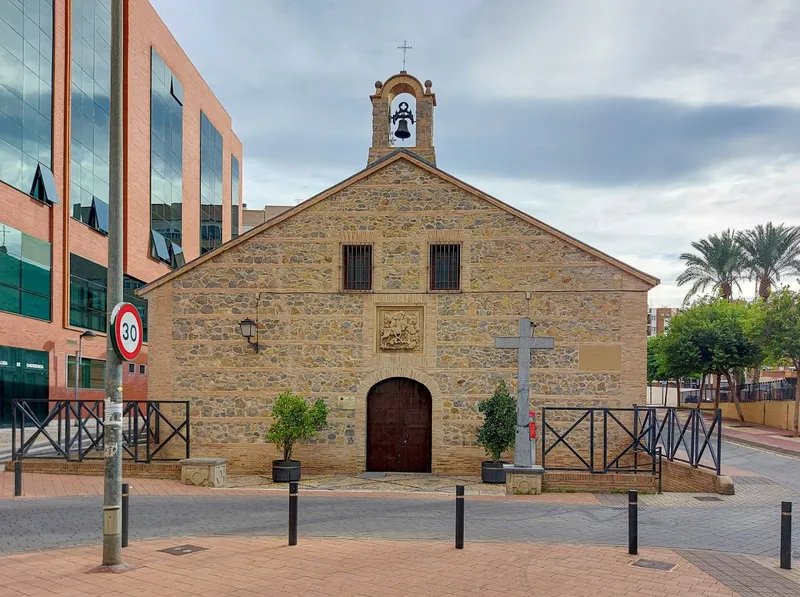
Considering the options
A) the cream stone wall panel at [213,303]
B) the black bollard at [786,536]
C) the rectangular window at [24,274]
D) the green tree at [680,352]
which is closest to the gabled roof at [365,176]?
the cream stone wall panel at [213,303]

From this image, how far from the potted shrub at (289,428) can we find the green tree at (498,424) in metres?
3.85

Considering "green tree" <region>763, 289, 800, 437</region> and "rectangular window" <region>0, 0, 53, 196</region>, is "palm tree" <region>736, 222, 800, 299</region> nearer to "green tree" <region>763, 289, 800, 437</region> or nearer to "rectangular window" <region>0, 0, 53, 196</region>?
"green tree" <region>763, 289, 800, 437</region>

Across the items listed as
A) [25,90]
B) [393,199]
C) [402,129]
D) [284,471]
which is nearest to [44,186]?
[25,90]

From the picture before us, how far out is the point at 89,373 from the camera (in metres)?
33.7

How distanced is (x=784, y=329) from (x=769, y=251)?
31.3 ft

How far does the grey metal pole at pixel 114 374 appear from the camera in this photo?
8.36 metres

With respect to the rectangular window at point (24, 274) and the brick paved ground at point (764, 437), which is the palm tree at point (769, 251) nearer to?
the brick paved ground at point (764, 437)

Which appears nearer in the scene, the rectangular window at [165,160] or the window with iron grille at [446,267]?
the window with iron grille at [446,267]

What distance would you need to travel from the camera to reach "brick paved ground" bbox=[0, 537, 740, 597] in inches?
304

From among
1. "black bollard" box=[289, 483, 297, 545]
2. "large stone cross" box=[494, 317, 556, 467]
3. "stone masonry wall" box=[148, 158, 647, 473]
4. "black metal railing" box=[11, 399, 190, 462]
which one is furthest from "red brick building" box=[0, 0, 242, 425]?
"black bollard" box=[289, 483, 297, 545]

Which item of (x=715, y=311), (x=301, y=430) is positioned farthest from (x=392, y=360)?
(x=715, y=311)

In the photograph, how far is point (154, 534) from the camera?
10.6 metres

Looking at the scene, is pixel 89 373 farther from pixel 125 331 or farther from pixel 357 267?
pixel 125 331

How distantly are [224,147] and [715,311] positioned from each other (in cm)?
3463
